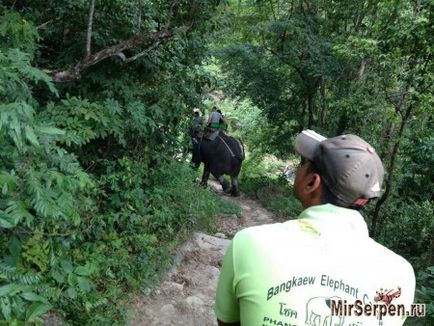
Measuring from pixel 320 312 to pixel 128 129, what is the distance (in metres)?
4.19

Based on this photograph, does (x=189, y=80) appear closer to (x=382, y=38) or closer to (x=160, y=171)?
(x=160, y=171)

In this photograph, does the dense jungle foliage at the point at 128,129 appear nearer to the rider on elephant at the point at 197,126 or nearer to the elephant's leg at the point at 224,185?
the elephant's leg at the point at 224,185

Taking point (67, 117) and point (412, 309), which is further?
point (67, 117)

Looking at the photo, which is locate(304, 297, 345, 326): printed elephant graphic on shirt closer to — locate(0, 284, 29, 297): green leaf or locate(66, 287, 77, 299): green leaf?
locate(0, 284, 29, 297): green leaf

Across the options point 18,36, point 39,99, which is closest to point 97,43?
point 39,99

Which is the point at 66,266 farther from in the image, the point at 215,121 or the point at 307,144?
the point at 215,121

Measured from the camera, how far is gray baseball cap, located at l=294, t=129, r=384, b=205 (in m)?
1.50

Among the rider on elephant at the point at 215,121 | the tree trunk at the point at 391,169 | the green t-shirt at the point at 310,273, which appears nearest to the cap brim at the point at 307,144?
the green t-shirt at the point at 310,273

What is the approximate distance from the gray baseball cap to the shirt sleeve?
42cm

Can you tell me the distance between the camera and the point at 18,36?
3.77 m

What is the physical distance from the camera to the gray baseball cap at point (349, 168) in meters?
1.50

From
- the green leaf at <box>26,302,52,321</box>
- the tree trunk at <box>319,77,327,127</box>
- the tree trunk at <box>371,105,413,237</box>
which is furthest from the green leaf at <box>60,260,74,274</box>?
the tree trunk at <box>319,77,327,127</box>

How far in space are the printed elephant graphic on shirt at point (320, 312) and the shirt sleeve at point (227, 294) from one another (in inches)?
9.9

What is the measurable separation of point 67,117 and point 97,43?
1.29m
